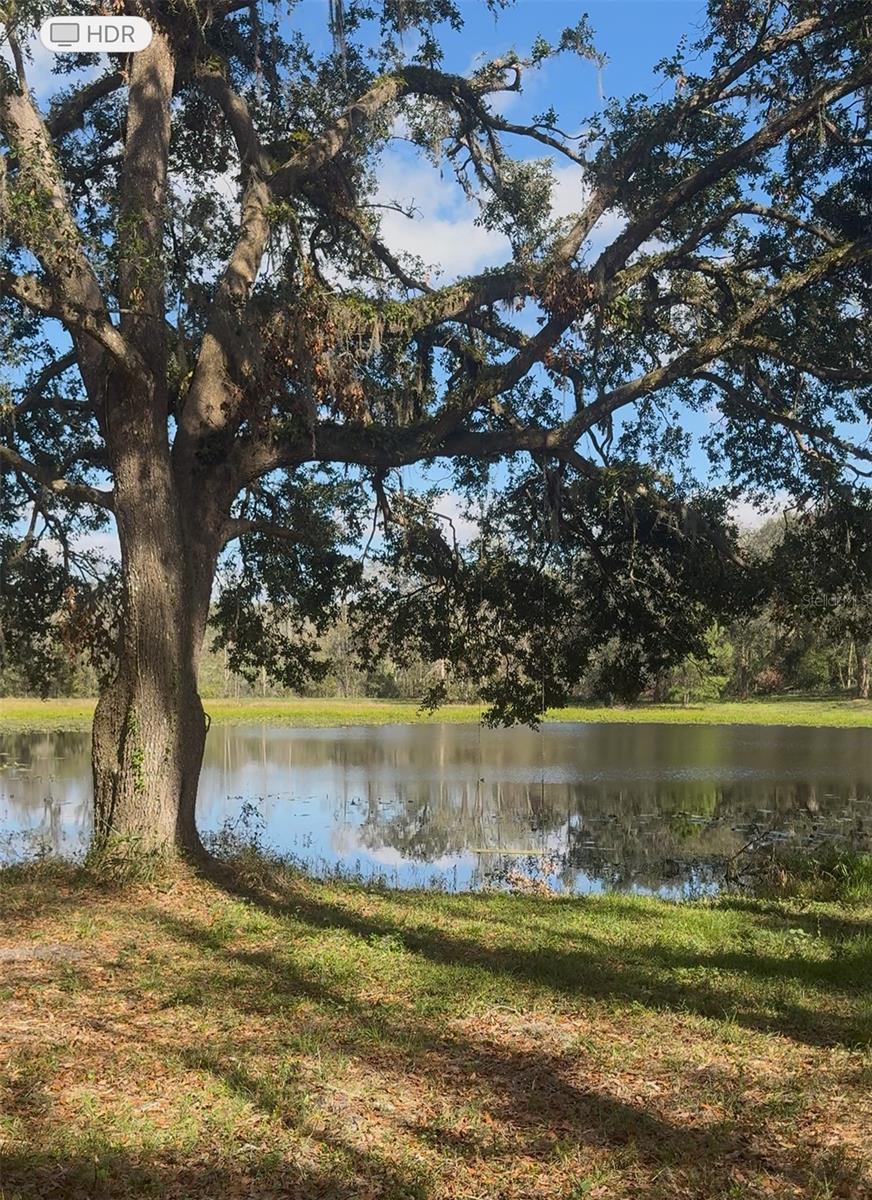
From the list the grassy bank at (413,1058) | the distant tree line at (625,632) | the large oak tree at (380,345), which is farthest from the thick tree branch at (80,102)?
the grassy bank at (413,1058)

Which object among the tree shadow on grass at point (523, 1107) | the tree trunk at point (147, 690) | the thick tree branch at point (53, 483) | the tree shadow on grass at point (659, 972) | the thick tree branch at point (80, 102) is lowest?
the tree shadow on grass at point (659, 972)

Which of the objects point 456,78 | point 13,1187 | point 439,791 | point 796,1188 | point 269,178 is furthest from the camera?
point 439,791

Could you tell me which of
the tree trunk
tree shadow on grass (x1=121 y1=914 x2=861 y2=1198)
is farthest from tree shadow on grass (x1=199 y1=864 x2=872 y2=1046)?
the tree trunk

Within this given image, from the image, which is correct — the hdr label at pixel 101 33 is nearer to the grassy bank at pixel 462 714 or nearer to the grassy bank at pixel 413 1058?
the grassy bank at pixel 413 1058

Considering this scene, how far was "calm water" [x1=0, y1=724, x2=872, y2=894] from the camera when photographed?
14.7 meters

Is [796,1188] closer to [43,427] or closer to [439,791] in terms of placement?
[43,427]

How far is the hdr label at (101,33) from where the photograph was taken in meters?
8.22

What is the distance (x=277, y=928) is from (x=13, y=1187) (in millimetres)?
3298

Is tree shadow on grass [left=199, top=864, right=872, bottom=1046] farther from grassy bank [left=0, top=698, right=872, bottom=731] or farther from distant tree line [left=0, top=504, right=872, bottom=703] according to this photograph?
grassy bank [left=0, top=698, right=872, bottom=731]

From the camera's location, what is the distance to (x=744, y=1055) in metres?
4.38

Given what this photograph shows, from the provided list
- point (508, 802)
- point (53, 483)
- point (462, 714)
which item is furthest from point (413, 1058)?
point (462, 714)

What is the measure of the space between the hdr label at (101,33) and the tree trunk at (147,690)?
339cm

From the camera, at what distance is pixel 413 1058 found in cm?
420

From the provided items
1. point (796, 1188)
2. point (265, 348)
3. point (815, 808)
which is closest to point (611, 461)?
point (265, 348)
